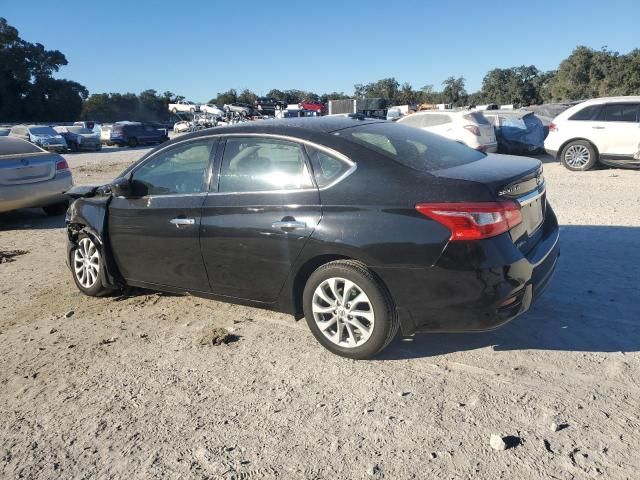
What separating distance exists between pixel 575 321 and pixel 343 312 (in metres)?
1.86

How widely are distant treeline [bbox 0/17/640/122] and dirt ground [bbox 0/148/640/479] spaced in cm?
6060

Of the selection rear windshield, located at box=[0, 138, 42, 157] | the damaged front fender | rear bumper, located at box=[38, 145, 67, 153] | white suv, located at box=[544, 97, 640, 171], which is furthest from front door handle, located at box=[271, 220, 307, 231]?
rear bumper, located at box=[38, 145, 67, 153]

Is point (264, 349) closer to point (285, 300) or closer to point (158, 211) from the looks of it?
Result: point (285, 300)

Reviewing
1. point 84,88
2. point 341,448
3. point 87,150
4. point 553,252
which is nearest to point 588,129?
point 553,252

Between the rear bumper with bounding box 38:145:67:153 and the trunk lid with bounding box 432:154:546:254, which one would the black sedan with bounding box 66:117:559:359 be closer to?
the trunk lid with bounding box 432:154:546:254

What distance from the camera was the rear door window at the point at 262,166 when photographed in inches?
148

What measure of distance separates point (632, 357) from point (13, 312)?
17.0ft

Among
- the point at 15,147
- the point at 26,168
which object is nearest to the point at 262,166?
the point at 26,168

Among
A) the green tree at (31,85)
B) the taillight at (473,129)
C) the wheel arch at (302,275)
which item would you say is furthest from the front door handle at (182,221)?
the green tree at (31,85)

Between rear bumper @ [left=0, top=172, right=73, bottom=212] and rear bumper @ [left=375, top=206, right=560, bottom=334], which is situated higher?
rear bumper @ [left=375, top=206, right=560, bottom=334]

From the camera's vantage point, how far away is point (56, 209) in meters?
9.73

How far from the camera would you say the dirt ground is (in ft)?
8.67

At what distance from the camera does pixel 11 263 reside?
21.9 ft

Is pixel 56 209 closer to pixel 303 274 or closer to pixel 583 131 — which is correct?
pixel 303 274
